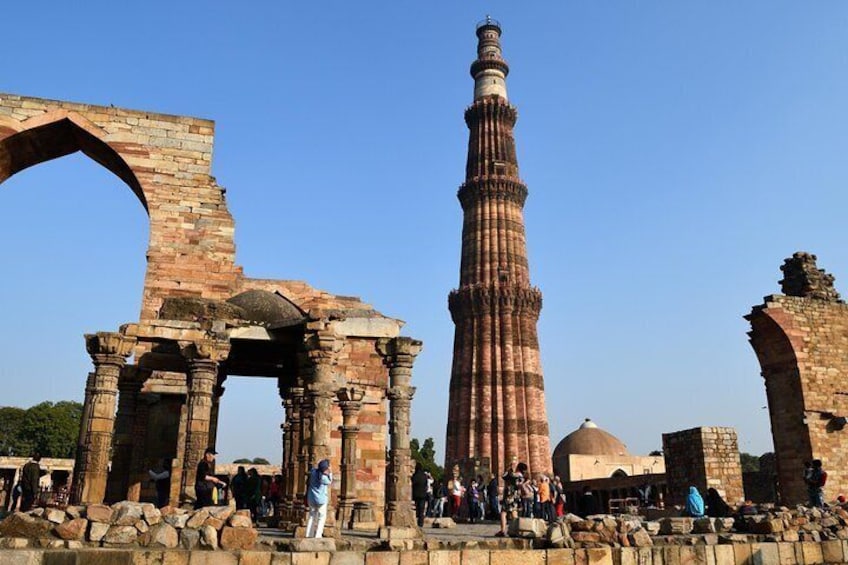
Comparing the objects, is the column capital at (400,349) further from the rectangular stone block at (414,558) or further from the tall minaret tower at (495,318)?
the tall minaret tower at (495,318)

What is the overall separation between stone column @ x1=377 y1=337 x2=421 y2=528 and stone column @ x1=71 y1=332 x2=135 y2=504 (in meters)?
3.67

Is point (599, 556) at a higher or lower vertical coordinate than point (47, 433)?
lower

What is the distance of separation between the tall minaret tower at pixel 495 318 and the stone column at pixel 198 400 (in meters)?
23.6

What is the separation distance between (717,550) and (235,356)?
7.95 meters

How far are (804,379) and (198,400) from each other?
585 inches

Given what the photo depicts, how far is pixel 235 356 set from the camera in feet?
39.2

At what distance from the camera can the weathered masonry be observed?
30.6 ft

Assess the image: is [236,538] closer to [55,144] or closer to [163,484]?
[163,484]

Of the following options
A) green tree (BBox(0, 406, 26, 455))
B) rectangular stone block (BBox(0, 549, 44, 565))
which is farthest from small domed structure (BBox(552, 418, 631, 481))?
green tree (BBox(0, 406, 26, 455))

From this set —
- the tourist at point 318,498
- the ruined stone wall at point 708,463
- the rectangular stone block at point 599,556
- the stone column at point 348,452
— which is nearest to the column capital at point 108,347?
the stone column at point 348,452

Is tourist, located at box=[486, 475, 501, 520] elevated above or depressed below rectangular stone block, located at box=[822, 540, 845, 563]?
above

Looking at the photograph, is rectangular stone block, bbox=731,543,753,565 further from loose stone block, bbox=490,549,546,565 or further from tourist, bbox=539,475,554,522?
tourist, bbox=539,475,554,522

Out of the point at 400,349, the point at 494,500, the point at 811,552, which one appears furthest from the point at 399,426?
the point at 494,500

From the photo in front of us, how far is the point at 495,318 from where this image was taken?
111 ft
